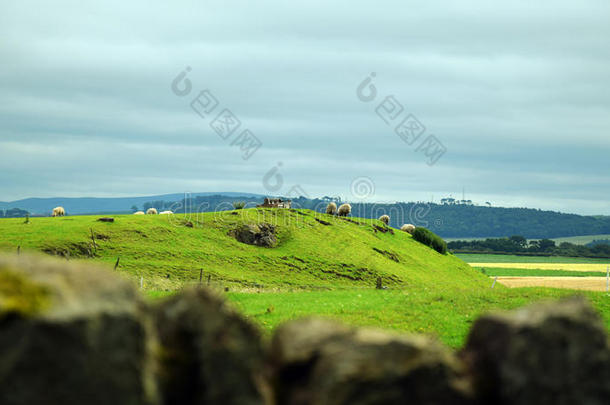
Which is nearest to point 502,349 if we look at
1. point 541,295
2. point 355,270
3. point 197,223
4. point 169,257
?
point 541,295

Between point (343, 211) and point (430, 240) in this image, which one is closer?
point (430, 240)

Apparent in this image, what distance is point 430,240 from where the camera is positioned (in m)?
104

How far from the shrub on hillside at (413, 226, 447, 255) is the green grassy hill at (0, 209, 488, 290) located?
807 cm

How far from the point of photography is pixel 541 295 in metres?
36.3

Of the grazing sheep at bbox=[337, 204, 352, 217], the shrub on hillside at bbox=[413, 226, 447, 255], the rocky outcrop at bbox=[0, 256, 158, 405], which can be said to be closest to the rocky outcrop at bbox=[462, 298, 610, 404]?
the rocky outcrop at bbox=[0, 256, 158, 405]

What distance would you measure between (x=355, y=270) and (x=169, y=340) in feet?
217

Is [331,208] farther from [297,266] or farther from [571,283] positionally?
[571,283]

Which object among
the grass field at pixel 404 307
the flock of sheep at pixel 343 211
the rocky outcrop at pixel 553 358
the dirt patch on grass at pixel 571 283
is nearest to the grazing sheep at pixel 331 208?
the flock of sheep at pixel 343 211

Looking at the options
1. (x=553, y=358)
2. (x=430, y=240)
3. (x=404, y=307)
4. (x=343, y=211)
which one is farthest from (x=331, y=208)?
(x=553, y=358)

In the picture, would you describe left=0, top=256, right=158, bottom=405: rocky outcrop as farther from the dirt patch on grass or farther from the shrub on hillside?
the shrub on hillside

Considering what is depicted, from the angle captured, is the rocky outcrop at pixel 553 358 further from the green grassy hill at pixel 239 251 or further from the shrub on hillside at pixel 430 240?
the shrub on hillside at pixel 430 240

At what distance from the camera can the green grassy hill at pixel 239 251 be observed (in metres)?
57.8

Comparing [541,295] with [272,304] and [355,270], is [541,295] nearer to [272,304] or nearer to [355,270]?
[272,304]

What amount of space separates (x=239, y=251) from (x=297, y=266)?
685 centimetres
